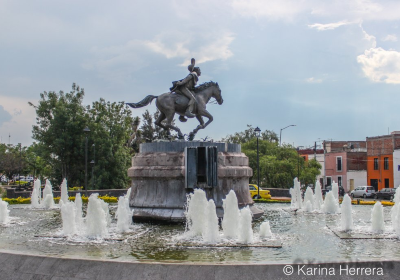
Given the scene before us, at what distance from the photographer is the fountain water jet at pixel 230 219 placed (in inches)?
357

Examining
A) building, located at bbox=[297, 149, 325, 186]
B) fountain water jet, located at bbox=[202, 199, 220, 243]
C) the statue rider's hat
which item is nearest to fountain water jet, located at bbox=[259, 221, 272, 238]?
fountain water jet, located at bbox=[202, 199, 220, 243]

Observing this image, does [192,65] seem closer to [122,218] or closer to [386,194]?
[122,218]

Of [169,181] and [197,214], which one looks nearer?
[197,214]

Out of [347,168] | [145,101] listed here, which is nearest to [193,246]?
[145,101]

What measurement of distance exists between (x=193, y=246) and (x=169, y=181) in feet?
11.9

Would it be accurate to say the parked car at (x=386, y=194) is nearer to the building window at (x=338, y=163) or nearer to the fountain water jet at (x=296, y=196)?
the building window at (x=338, y=163)

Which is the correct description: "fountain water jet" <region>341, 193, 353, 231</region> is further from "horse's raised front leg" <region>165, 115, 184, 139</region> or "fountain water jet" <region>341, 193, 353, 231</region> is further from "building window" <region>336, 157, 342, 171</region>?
"building window" <region>336, 157, 342, 171</region>

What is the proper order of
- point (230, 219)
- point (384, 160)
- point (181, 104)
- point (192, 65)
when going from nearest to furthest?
point (230, 219)
point (181, 104)
point (192, 65)
point (384, 160)

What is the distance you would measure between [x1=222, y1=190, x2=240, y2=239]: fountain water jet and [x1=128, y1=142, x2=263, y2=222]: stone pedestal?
168cm

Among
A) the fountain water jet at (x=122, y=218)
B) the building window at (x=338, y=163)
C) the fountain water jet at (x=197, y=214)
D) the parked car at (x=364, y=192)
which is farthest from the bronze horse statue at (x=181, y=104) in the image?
the building window at (x=338, y=163)

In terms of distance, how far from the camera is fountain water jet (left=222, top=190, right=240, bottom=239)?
9070mm

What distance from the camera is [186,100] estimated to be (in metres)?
12.9

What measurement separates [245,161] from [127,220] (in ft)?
12.6

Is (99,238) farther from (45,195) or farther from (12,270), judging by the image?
(45,195)
